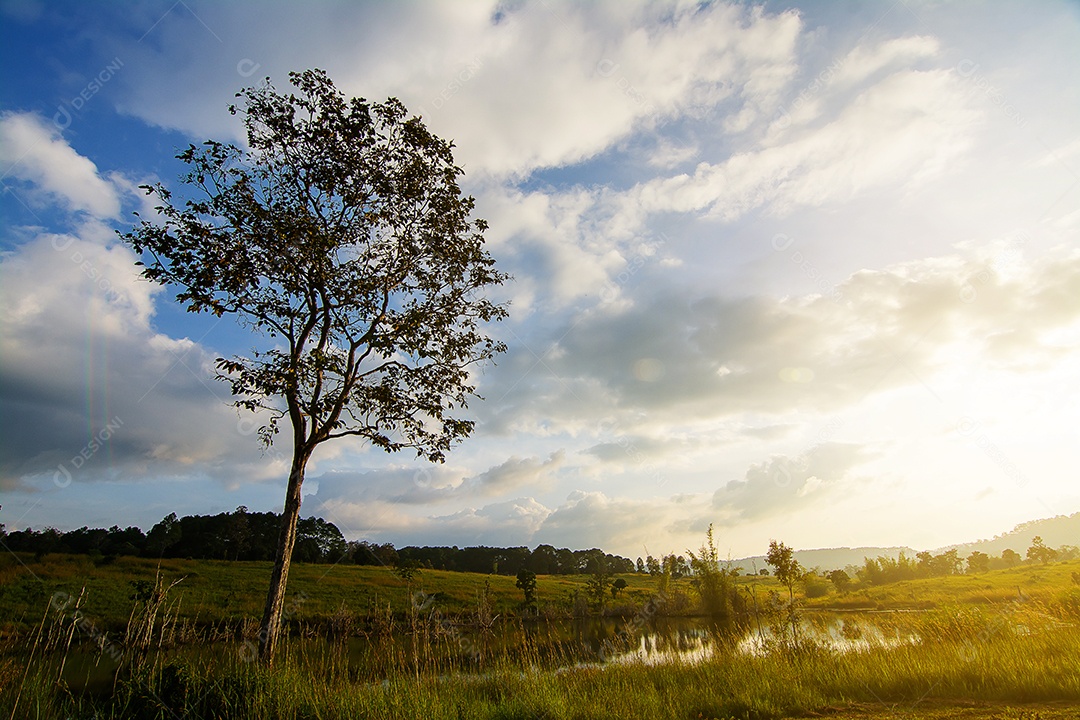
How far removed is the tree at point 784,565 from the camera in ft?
74.2

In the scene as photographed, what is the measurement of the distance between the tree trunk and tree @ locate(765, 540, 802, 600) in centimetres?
2100

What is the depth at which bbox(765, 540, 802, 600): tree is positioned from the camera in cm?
2262

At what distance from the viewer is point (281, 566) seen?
10.1 metres

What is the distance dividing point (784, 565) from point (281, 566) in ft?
72.5

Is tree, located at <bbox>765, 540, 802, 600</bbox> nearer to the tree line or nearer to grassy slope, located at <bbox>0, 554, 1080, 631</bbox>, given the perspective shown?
grassy slope, located at <bbox>0, 554, 1080, 631</bbox>

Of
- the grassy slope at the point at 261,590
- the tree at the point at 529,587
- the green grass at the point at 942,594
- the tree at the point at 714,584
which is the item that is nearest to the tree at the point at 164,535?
the grassy slope at the point at 261,590

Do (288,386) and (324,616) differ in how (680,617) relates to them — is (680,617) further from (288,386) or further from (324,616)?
(288,386)

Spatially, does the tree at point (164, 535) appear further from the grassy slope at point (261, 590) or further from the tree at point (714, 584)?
the tree at point (714, 584)

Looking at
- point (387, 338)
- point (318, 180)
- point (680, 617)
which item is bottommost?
point (680, 617)

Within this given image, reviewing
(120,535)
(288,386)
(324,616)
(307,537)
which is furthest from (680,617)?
(120,535)

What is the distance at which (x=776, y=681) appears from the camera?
33.7ft

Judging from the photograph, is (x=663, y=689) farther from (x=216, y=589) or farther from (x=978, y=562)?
(x=978, y=562)

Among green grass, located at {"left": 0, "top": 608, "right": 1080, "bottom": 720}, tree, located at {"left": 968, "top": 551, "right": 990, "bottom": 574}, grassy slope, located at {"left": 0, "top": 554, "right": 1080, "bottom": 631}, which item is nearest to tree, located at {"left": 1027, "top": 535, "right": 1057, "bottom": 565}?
tree, located at {"left": 968, "top": 551, "right": 990, "bottom": 574}

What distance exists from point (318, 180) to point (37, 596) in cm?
4119
